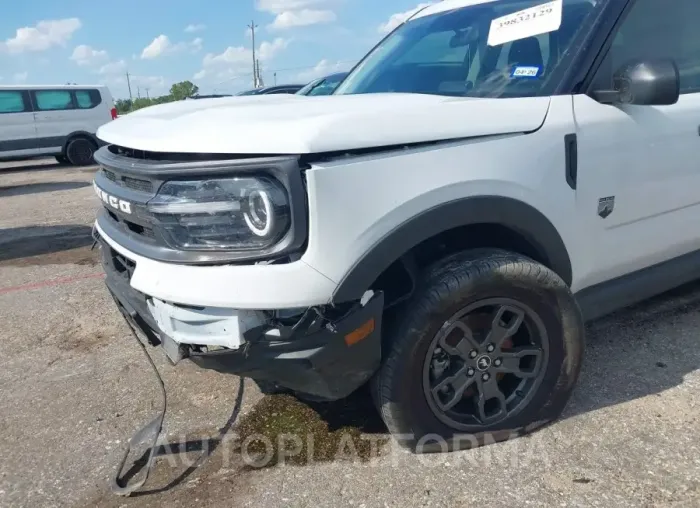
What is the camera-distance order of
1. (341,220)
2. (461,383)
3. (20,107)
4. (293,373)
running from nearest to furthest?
(341,220), (293,373), (461,383), (20,107)

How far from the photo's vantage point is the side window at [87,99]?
607 inches

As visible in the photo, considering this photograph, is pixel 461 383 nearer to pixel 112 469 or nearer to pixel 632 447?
pixel 632 447

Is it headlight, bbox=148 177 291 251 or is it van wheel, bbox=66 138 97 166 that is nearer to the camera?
headlight, bbox=148 177 291 251

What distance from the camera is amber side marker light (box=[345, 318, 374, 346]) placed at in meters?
1.95

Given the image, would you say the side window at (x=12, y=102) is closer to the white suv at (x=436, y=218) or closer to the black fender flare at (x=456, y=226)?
the white suv at (x=436, y=218)

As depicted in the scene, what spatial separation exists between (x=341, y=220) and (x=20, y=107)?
608 inches

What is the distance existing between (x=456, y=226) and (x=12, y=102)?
15.5 meters

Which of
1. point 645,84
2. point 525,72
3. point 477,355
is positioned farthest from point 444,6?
point 477,355

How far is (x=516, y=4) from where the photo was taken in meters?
2.84

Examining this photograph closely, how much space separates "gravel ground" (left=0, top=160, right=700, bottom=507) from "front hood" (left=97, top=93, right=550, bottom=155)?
1.23m

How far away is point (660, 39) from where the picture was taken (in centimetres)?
281

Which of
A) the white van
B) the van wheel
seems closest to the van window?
the white van

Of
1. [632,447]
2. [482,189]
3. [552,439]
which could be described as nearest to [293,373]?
[482,189]

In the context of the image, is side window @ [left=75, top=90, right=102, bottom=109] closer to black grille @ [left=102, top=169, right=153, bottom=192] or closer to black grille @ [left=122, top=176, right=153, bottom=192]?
black grille @ [left=102, top=169, right=153, bottom=192]
